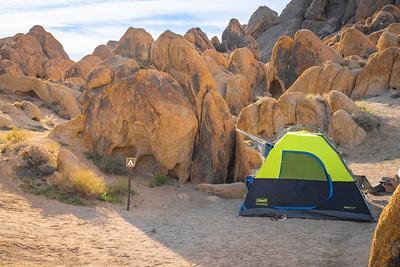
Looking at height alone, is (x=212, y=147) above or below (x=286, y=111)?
below

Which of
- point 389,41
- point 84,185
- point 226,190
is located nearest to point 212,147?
point 226,190

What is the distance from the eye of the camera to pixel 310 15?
7688 centimetres

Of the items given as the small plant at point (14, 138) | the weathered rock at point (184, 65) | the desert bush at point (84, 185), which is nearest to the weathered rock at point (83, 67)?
the weathered rock at point (184, 65)

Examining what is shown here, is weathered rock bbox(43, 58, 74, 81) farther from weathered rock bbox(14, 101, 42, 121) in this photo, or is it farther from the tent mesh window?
the tent mesh window

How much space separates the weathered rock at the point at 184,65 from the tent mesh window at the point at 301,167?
15.4 ft

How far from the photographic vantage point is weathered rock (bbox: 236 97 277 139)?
2527 cm

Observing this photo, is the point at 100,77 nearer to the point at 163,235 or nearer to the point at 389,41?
the point at 163,235

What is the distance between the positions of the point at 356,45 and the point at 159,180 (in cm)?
3355

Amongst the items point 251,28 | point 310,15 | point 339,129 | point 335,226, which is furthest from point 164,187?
point 251,28

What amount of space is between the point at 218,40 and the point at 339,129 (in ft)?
179

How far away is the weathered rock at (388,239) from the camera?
185 inches

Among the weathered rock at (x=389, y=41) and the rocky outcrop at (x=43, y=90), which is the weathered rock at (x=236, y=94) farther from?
the rocky outcrop at (x=43, y=90)

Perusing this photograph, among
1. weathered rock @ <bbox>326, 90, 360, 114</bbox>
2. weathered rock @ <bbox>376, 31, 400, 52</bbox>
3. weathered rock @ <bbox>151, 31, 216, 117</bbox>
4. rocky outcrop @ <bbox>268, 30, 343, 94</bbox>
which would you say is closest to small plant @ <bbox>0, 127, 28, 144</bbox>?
weathered rock @ <bbox>151, 31, 216, 117</bbox>

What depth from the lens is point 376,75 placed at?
30078 mm
